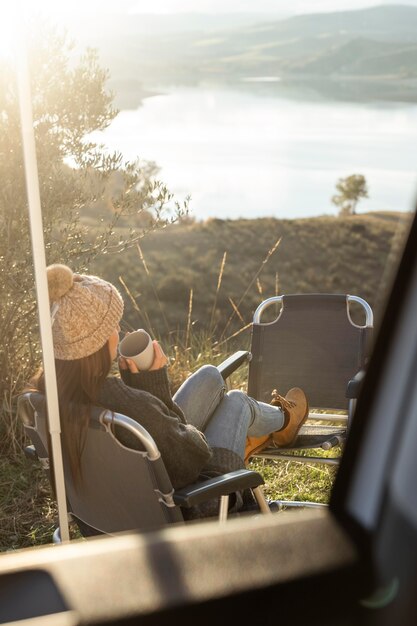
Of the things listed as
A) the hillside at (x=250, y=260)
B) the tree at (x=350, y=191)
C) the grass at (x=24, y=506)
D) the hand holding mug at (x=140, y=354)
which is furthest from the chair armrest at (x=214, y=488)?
the tree at (x=350, y=191)

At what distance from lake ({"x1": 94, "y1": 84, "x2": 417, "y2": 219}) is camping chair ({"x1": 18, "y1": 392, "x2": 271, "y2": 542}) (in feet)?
77.1

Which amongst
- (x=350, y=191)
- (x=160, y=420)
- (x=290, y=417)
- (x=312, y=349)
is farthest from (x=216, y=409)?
(x=350, y=191)

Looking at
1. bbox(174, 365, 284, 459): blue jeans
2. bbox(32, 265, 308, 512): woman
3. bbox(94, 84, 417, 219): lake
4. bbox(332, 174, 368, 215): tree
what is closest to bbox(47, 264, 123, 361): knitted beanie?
bbox(32, 265, 308, 512): woman

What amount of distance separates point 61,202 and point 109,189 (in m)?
0.26

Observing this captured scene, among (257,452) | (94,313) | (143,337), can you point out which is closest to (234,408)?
(257,452)

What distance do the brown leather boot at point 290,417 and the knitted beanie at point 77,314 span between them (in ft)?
4.21

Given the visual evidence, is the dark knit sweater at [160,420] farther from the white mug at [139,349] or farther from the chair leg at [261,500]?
the chair leg at [261,500]

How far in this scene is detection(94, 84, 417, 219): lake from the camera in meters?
30.0

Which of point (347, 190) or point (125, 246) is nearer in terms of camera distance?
point (125, 246)

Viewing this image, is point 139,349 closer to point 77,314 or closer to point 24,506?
point 77,314

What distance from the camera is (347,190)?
29.1 m

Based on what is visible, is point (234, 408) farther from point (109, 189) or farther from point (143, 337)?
point (109, 189)

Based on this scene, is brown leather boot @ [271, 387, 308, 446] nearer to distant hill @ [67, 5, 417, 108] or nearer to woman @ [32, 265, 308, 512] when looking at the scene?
woman @ [32, 265, 308, 512]

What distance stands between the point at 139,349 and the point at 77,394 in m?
0.33
